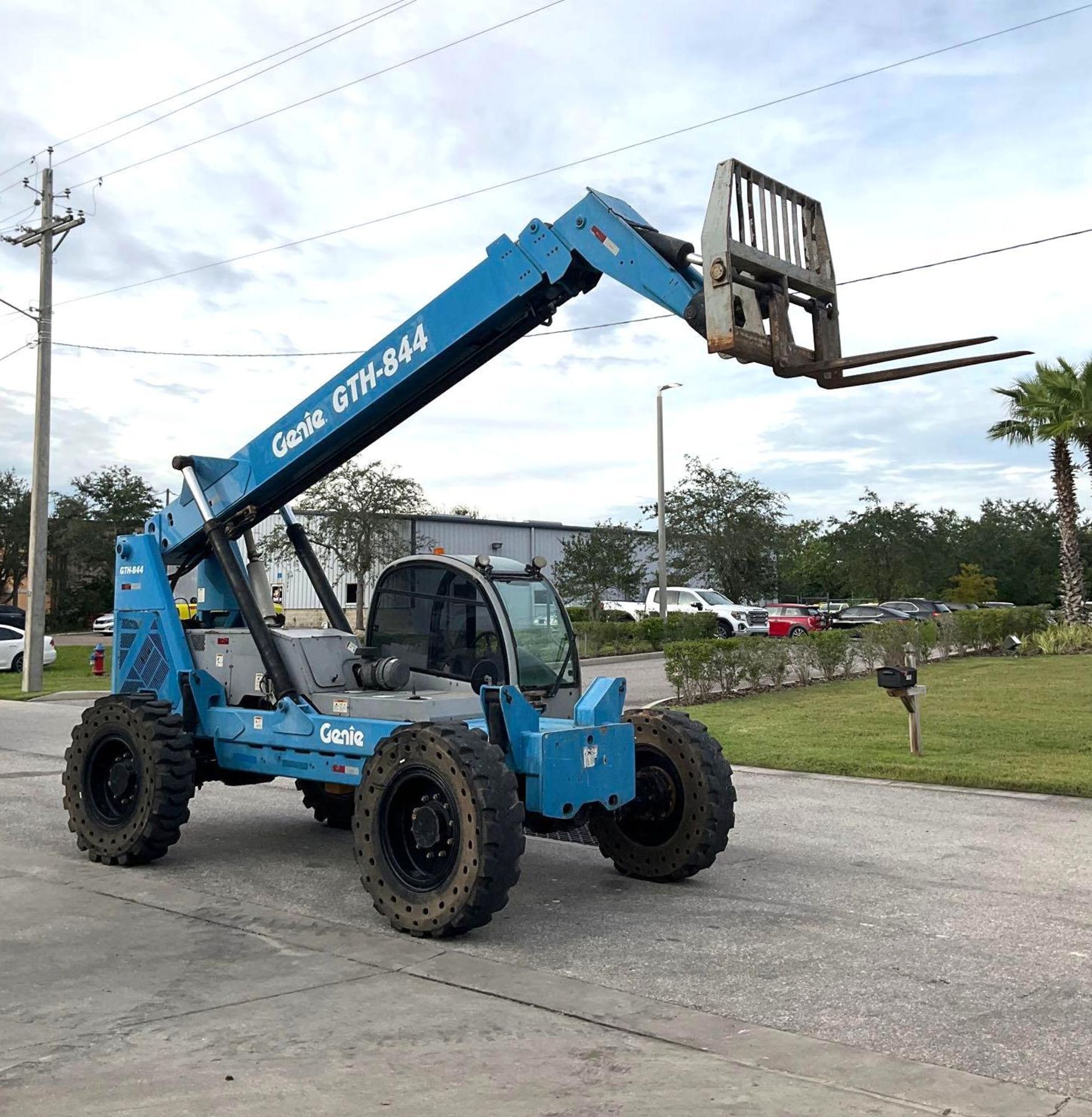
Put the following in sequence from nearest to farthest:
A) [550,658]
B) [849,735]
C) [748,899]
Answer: [748,899] < [550,658] < [849,735]

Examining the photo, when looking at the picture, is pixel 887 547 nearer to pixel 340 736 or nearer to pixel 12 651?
pixel 12 651

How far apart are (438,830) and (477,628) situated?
6.36 ft

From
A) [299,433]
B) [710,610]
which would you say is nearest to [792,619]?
[710,610]

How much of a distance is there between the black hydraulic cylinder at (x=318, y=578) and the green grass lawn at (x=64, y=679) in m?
17.0

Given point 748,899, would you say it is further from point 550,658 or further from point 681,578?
point 681,578

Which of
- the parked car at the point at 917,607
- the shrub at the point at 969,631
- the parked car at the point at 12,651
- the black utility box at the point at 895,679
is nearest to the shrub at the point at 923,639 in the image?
the shrub at the point at 969,631

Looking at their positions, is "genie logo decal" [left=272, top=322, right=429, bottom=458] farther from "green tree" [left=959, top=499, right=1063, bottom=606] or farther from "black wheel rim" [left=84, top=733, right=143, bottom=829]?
"green tree" [left=959, top=499, right=1063, bottom=606]

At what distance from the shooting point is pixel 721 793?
755 centimetres

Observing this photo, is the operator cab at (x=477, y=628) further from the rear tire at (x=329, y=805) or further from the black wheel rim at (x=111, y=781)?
the black wheel rim at (x=111, y=781)

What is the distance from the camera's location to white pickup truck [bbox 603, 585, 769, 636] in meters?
39.8

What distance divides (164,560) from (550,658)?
3087mm

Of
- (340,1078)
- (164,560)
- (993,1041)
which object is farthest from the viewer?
(164,560)

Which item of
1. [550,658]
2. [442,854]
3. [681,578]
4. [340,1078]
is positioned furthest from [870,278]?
[681,578]

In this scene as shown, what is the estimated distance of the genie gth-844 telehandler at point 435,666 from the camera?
6.36 metres
